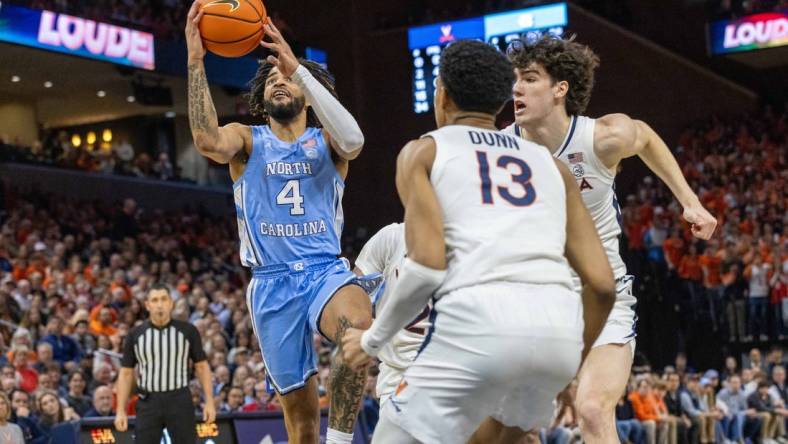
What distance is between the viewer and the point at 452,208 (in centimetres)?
423

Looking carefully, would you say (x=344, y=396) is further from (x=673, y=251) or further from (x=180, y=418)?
(x=673, y=251)

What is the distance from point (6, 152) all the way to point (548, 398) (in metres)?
22.9

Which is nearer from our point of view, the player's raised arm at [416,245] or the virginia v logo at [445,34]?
the player's raised arm at [416,245]

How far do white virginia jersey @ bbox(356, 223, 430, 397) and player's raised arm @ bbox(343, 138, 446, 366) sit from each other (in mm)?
2190

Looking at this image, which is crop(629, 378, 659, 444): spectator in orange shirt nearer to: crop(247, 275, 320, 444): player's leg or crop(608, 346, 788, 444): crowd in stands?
crop(608, 346, 788, 444): crowd in stands

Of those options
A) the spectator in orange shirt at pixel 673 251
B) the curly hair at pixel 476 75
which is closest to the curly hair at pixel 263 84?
the curly hair at pixel 476 75

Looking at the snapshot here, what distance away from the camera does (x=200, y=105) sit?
630 centimetres

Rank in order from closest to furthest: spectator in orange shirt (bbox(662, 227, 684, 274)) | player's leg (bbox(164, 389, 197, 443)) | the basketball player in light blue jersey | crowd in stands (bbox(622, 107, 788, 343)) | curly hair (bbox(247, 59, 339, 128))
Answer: the basketball player in light blue jersey
curly hair (bbox(247, 59, 339, 128))
player's leg (bbox(164, 389, 197, 443))
crowd in stands (bbox(622, 107, 788, 343))
spectator in orange shirt (bbox(662, 227, 684, 274))

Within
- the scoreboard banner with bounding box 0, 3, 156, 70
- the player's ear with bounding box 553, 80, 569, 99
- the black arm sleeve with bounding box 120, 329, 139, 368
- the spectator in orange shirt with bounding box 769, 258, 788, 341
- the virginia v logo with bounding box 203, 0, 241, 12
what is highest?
the scoreboard banner with bounding box 0, 3, 156, 70

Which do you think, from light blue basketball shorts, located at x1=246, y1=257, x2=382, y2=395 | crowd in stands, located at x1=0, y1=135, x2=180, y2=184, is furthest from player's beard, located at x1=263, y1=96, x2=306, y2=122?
crowd in stands, located at x1=0, y1=135, x2=180, y2=184

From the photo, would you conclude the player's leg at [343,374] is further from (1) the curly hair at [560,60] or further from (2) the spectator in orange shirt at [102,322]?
(2) the spectator in orange shirt at [102,322]

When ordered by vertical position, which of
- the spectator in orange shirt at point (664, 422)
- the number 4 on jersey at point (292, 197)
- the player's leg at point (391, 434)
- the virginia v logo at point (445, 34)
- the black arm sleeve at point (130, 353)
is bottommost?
the spectator in orange shirt at point (664, 422)

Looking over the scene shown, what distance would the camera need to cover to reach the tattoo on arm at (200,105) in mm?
6297

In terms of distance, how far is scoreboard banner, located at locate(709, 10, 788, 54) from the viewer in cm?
2777
